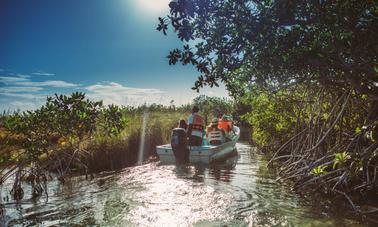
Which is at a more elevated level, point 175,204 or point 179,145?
point 179,145

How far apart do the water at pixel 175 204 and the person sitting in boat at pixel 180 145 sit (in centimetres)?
152

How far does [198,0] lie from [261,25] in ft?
3.56

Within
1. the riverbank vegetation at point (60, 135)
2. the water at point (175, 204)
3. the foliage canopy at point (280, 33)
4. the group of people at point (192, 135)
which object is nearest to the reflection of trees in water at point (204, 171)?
the water at point (175, 204)

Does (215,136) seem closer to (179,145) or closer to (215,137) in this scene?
(215,137)

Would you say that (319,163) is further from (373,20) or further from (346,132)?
(373,20)

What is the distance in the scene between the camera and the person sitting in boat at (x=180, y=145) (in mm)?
13211

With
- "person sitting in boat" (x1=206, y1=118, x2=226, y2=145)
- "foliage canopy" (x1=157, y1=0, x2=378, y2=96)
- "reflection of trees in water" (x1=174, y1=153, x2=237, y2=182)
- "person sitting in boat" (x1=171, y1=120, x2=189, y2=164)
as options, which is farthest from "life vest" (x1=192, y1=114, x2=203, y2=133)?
"foliage canopy" (x1=157, y1=0, x2=378, y2=96)

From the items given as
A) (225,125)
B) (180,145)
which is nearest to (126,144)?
(180,145)

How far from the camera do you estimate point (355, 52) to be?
240 inches

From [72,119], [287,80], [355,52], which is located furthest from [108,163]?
[355,52]

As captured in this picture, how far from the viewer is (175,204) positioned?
8141 millimetres

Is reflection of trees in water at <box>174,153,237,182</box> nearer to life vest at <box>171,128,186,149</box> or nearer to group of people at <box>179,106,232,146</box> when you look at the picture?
life vest at <box>171,128,186,149</box>

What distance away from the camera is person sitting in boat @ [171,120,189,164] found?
13.2m

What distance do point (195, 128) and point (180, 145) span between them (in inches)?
56.0
